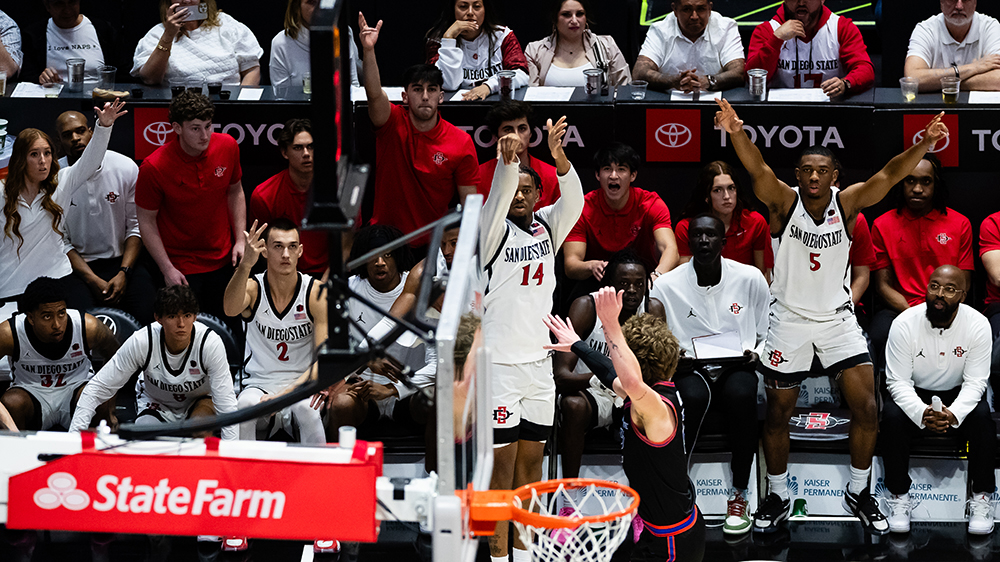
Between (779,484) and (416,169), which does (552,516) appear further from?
(416,169)

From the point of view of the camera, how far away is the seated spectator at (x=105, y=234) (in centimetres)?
772


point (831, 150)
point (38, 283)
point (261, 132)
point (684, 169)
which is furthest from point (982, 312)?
point (38, 283)

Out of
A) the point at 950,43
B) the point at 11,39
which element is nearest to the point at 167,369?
the point at 11,39

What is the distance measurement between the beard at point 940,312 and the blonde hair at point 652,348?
7.52 ft

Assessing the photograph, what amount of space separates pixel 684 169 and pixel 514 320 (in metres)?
1.90

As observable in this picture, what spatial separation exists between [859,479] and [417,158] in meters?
3.21

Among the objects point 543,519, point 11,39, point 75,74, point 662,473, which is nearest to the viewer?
point 543,519

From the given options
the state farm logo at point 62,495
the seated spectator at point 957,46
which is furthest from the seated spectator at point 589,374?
the state farm logo at point 62,495

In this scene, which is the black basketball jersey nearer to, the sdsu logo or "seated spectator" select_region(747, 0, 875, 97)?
the sdsu logo

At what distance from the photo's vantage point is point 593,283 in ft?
25.1

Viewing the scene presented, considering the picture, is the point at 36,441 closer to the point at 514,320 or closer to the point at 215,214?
the point at 514,320

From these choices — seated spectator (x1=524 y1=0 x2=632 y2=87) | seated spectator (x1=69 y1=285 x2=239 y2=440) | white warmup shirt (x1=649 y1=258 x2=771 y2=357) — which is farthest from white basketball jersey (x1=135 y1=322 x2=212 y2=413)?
seated spectator (x1=524 y1=0 x2=632 y2=87)

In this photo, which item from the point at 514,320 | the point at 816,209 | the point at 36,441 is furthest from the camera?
the point at 816,209

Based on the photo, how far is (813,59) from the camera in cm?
823
